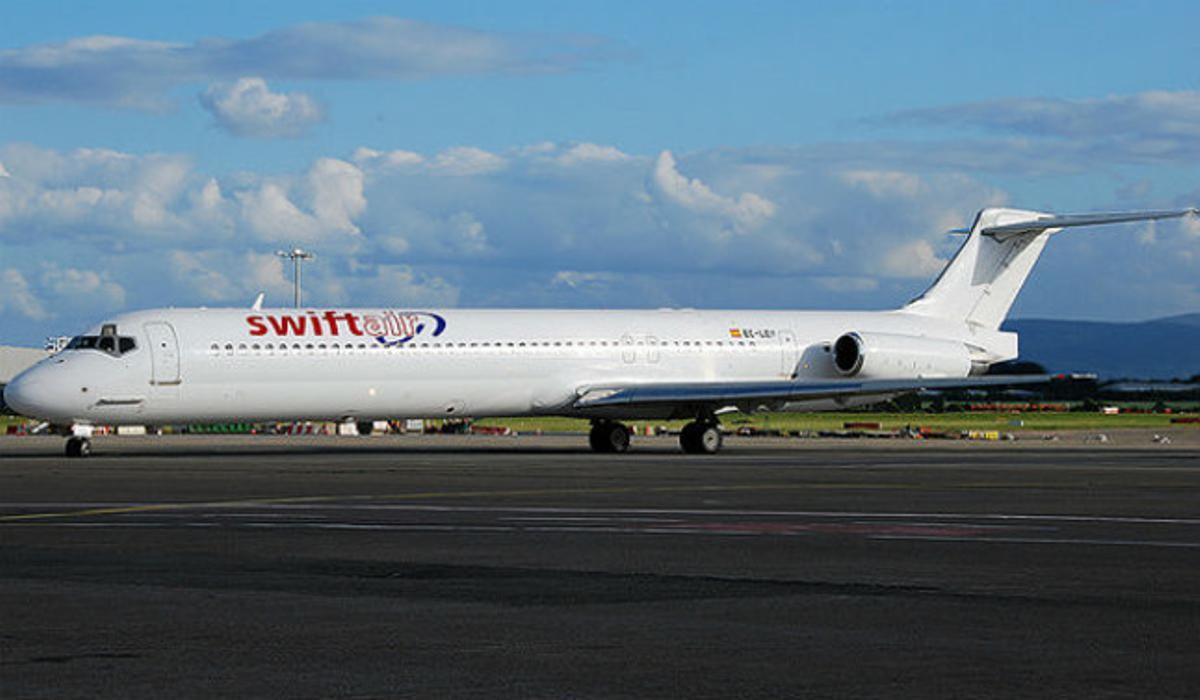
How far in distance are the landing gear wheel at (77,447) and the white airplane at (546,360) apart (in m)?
0.05

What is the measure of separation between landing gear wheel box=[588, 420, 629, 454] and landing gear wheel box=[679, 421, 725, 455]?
2.27m

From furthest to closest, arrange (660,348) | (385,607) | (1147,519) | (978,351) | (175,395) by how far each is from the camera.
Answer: (978,351) → (660,348) → (175,395) → (1147,519) → (385,607)

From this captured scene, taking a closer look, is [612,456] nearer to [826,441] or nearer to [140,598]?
[826,441]

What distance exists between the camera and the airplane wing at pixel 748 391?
4706 centimetres

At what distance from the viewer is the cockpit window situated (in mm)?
42594

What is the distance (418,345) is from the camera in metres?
45.8

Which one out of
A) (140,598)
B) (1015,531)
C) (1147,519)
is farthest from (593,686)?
(1147,519)

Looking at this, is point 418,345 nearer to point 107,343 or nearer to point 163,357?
point 163,357

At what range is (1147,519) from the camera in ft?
74.0

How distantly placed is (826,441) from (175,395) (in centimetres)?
2384

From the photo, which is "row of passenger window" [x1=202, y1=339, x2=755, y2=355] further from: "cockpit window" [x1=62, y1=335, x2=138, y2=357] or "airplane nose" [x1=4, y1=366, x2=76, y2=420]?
"airplane nose" [x1=4, y1=366, x2=76, y2=420]

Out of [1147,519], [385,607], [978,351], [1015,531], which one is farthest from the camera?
[978,351]

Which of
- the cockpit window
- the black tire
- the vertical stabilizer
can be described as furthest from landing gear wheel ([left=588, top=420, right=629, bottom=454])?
the cockpit window

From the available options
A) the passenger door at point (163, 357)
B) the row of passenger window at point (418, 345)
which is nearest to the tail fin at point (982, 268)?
the row of passenger window at point (418, 345)
